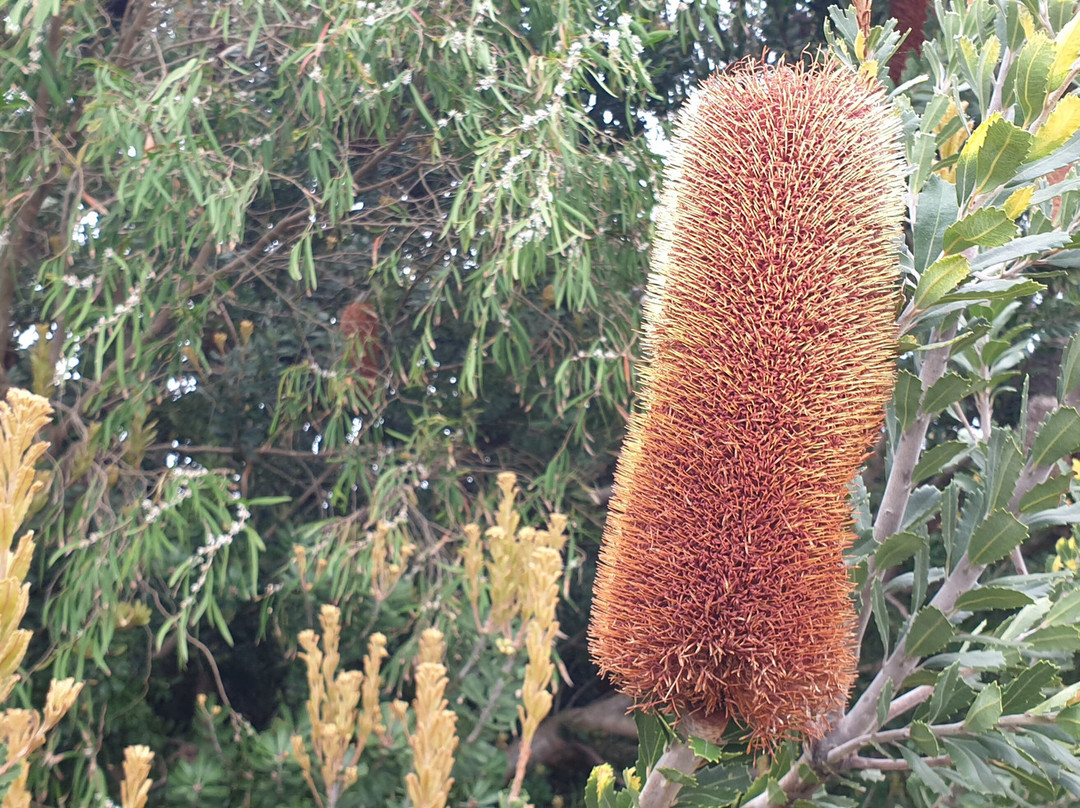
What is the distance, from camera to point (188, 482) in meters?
2.62

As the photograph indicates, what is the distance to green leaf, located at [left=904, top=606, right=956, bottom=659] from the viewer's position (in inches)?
47.8

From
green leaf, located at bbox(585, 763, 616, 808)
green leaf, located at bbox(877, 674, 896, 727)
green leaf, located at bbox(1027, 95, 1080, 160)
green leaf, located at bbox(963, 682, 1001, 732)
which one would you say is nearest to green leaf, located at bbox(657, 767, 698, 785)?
green leaf, located at bbox(585, 763, 616, 808)

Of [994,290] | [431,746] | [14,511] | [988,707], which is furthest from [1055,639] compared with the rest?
[14,511]

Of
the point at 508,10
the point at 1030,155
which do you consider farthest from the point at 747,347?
the point at 508,10

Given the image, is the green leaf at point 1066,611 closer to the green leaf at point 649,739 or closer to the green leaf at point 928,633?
the green leaf at point 928,633

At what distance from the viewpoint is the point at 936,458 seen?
1.29 meters

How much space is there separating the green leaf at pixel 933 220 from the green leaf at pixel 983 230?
0.06 m

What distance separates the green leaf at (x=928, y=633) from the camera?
1.21m

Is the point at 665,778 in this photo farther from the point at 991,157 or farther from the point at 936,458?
the point at 991,157

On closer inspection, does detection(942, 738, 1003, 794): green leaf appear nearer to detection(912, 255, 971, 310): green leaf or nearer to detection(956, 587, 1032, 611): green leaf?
detection(956, 587, 1032, 611): green leaf

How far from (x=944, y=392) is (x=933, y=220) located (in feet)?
0.80

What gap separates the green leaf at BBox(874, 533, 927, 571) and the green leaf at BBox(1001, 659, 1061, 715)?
0.21m

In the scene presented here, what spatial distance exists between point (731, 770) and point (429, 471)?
184 cm

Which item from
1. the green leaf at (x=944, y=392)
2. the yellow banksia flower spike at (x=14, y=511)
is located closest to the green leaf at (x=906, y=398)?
the green leaf at (x=944, y=392)
